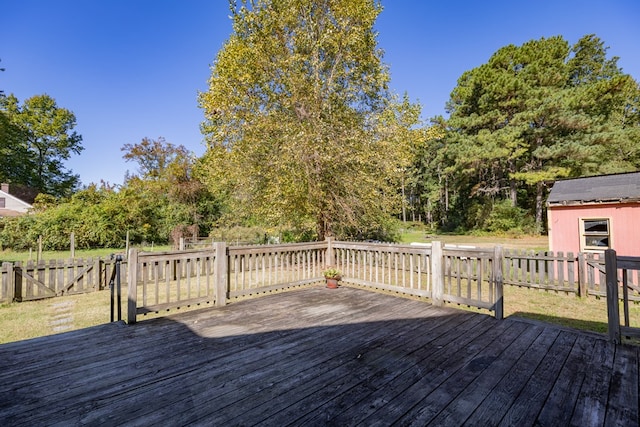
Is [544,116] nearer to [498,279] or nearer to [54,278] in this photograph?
[498,279]

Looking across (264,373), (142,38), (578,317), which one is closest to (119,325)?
(264,373)

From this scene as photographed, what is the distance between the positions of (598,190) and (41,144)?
42326mm

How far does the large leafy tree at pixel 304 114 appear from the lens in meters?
7.94

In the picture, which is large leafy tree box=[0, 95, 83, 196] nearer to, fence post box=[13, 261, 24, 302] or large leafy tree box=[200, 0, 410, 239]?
fence post box=[13, 261, 24, 302]

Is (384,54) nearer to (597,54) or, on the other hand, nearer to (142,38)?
(142,38)

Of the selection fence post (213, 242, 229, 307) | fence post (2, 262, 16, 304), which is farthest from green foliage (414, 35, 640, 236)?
fence post (2, 262, 16, 304)

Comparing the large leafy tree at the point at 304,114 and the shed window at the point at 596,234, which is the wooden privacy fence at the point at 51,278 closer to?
the large leafy tree at the point at 304,114

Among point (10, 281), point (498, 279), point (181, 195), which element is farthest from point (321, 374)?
point (181, 195)

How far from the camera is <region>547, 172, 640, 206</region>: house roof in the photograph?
23.2 ft

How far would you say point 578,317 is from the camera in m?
5.19

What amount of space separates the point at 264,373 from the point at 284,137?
6.02 meters

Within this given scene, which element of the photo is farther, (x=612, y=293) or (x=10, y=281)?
(x=10, y=281)

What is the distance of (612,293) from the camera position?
299 cm

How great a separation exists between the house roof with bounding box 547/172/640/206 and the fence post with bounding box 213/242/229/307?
8.77 metres
